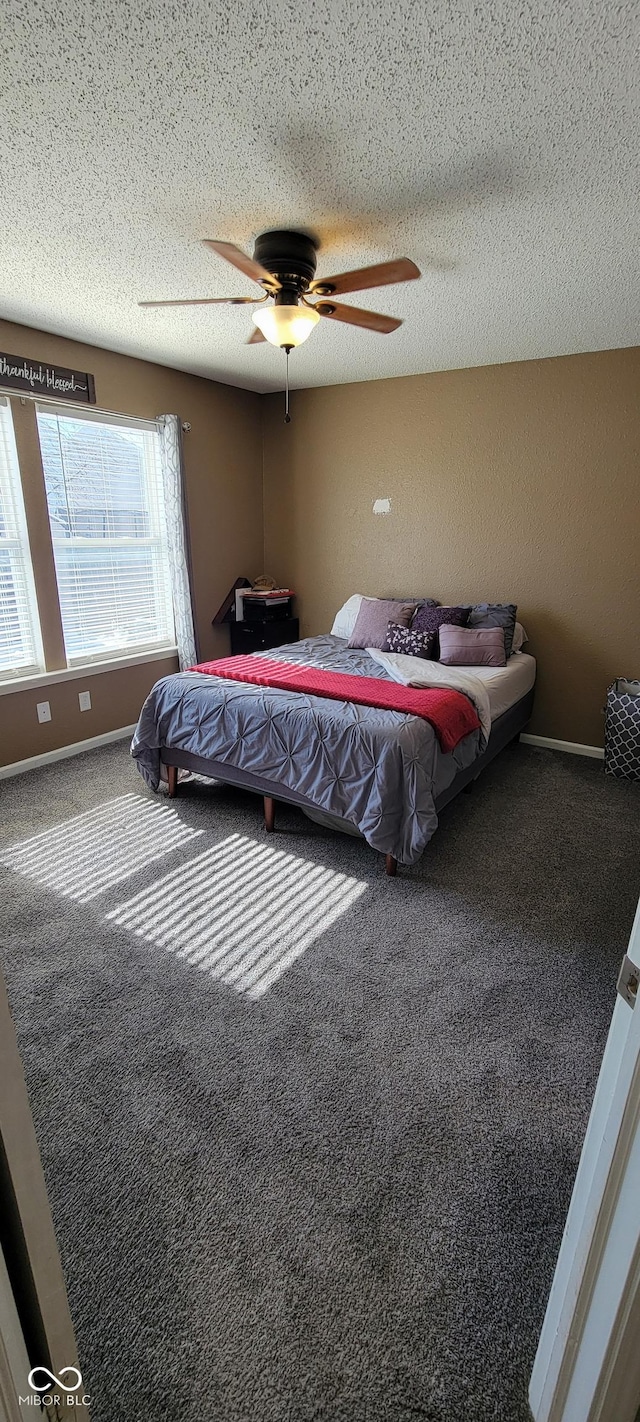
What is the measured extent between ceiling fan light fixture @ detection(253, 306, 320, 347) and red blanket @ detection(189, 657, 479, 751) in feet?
4.87

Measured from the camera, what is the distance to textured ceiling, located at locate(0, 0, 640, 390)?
4.32 feet

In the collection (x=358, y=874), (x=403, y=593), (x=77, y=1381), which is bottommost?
(x=358, y=874)

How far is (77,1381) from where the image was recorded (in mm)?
918

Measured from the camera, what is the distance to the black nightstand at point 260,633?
489 centimetres

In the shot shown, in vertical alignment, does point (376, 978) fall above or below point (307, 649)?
below

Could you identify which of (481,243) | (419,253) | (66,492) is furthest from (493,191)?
(66,492)

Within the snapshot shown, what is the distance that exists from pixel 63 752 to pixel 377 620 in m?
2.22

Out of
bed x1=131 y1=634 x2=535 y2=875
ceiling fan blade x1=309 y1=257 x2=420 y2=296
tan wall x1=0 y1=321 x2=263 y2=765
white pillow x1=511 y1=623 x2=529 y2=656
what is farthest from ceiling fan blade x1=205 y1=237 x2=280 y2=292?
white pillow x1=511 y1=623 x2=529 y2=656

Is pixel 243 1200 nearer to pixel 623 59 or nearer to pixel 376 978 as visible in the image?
pixel 376 978

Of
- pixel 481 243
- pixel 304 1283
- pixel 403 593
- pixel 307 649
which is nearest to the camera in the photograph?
pixel 304 1283

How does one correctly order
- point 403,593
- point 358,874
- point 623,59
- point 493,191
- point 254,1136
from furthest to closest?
point 403,593 < point 358,874 < point 493,191 < point 254,1136 < point 623,59

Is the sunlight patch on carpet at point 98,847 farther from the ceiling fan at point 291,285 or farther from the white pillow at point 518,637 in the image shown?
the white pillow at point 518,637

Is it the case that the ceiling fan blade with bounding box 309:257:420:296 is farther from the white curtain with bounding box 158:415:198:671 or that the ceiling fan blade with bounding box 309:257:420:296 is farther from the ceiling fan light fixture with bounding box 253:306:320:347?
the white curtain with bounding box 158:415:198:671

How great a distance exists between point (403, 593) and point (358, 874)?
2.60 meters
